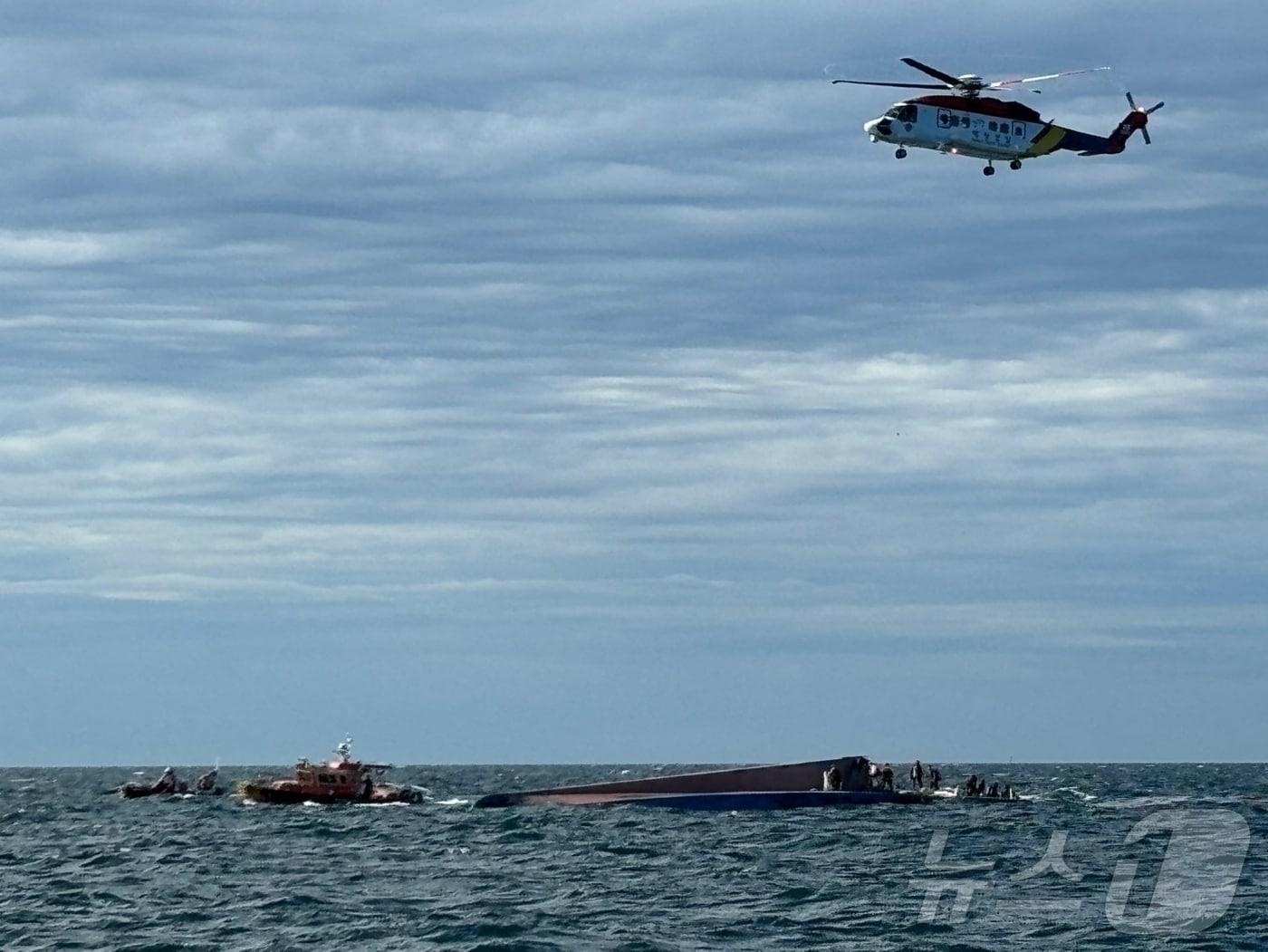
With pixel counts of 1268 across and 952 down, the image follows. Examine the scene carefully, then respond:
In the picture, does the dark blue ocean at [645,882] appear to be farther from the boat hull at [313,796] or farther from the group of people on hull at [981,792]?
the group of people on hull at [981,792]

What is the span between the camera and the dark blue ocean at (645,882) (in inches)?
2037

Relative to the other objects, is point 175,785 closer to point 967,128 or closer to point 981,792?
point 981,792

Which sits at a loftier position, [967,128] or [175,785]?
[967,128]

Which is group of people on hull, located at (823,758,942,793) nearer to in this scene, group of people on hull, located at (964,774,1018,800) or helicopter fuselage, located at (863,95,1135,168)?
group of people on hull, located at (964,774,1018,800)

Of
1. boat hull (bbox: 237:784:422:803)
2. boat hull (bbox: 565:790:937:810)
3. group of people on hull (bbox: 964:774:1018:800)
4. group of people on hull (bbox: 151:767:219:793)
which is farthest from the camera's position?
group of people on hull (bbox: 151:767:219:793)

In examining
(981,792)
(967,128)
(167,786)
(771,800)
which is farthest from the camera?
(167,786)

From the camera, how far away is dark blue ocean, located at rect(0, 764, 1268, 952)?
51750 millimetres

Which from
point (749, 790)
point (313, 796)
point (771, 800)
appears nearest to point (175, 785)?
point (313, 796)

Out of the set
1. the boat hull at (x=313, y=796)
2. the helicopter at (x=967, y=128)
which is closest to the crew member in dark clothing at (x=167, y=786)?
the boat hull at (x=313, y=796)

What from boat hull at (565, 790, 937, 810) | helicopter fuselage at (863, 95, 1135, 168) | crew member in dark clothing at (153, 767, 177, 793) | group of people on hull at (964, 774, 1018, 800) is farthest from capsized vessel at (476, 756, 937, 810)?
helicopter fuselage at (863, 95, 1135, 168)

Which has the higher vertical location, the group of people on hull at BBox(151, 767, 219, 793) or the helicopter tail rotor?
the helicopter tail rotor

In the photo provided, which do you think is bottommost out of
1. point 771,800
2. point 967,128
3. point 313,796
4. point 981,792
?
point 981,792

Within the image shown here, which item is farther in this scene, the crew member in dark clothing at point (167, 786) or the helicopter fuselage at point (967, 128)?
the crew member in dark clothing at point (167, 786)

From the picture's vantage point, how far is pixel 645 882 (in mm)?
65375
